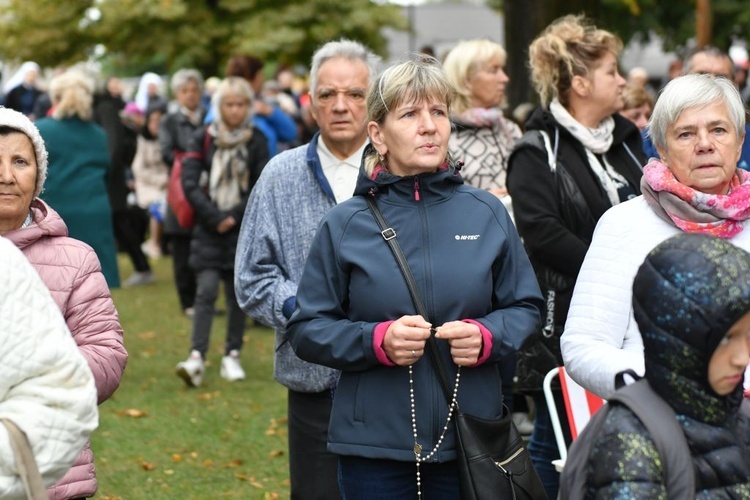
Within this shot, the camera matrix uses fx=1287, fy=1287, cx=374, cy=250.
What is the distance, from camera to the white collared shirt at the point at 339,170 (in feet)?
17.5

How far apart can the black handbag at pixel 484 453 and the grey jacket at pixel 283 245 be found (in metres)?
1.07

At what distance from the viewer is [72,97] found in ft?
32.5

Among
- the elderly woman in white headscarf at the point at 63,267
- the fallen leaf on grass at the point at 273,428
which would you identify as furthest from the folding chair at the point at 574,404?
the fallen leaf on grass at the point at 273,428

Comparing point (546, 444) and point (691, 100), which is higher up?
point (691, 100)

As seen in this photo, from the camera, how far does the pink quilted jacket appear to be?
4065mm

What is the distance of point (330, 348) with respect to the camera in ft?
13.8

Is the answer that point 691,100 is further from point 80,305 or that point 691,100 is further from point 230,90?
point 230,90

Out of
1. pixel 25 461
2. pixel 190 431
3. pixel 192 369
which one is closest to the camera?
pixel 25 461

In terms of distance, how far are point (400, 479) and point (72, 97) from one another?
6474 millimetres

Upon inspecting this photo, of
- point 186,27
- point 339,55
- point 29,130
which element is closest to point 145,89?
point 186,27

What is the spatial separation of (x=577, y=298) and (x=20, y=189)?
1.86m

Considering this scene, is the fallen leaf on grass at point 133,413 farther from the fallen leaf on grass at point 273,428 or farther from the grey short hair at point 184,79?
the grey short hair at point 184,79

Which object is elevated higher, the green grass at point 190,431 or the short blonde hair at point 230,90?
the short blonde hair at point 230,90

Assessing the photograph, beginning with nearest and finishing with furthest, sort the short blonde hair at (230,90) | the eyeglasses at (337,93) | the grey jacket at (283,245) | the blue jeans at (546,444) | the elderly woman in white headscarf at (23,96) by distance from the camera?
the grey jacket at (283,245), the eyeglasses at (337,93), the blue jeans at (546,444), the short blonde hair at (230,90), the elderly woman in white headscarf at (23,96)
